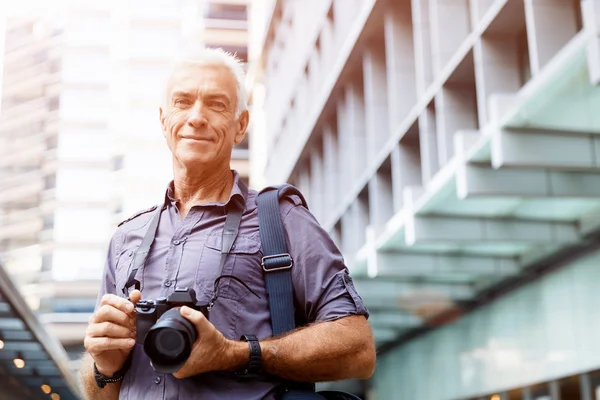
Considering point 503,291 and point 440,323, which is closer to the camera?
point 503,291

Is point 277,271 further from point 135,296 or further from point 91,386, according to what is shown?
point 91,386

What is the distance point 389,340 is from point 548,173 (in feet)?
30.4

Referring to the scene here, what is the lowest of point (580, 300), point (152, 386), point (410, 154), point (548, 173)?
point (152, 386)

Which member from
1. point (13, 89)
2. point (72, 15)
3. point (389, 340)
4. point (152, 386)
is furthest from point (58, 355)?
point (72, 15)

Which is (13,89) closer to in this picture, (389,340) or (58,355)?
(58,355)

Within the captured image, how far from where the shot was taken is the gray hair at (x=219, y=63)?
283cm

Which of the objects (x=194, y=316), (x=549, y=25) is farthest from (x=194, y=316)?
(x=549, y=25)

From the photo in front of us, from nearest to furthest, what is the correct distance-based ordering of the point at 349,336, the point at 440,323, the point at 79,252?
the point at 349,336 → the point at 440,323 → the point at 79,252

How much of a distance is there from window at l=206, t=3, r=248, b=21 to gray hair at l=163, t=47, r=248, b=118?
226 feet

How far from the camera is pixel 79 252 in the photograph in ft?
264

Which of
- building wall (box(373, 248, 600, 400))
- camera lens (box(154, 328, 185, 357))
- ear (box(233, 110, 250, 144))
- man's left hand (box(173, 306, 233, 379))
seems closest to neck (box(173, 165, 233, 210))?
ear (box(233, 110, 250, 144))

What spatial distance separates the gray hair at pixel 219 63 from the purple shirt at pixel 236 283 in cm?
31

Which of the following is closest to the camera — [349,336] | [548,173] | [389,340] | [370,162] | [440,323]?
[349,336]

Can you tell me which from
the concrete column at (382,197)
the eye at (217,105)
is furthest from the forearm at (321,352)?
the concrete column at (382,197)
